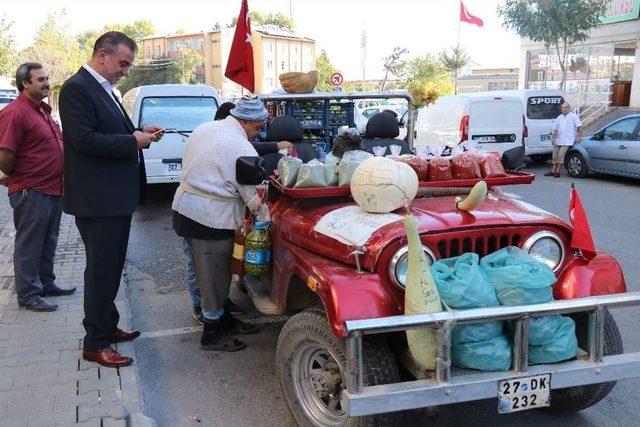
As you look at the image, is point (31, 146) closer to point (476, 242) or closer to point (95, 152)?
point (95, 152)

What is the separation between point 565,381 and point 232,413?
189cm

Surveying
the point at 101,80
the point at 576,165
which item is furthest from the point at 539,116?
the point at 101,80

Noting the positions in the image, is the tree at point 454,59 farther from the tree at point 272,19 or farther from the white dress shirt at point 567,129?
the white dress shirt at point 567,129

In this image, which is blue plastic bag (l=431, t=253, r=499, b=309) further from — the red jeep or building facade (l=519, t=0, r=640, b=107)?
building facade (l=519, t=0, r=640, b=107)

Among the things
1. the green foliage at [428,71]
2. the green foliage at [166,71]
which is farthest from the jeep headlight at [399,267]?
the green foliage at [166,71]

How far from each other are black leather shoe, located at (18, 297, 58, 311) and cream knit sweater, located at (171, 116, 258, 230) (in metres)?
1.72

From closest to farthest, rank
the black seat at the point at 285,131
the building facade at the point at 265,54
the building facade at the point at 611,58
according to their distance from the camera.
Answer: the black seat at the point at 285,131
the building facade at the point at 611,58
the building facade at the point at 265,54

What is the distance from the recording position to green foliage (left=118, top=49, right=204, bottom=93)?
56844 millimetres

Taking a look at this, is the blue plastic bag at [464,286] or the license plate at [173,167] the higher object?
the blue plastic bag at [464,286]

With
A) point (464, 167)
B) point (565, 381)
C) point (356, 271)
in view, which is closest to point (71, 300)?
point (356, 271)

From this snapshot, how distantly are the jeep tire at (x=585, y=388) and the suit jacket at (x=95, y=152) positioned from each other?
2.73 meters

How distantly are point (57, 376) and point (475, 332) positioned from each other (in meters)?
2.60

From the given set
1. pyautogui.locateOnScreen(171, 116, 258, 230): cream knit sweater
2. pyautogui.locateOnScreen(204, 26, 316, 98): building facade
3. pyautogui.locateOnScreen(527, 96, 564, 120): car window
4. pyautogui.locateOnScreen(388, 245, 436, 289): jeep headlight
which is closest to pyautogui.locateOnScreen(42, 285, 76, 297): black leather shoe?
pyautogui.locateOnScreen(171, 116, 258, 230): cream knit sweater

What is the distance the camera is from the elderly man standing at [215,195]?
3.82 metres
